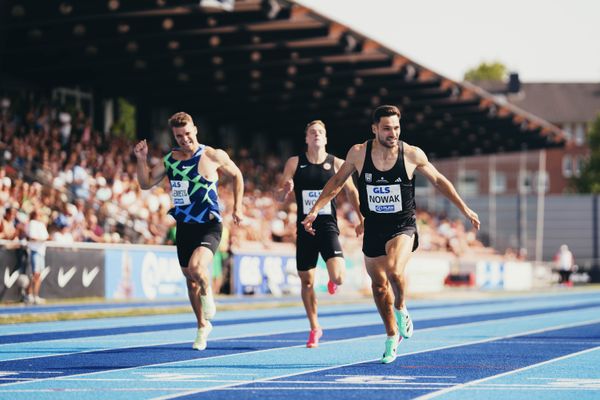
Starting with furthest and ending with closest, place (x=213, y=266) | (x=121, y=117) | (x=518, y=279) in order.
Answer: (x=518, y=279) → (x=121, y=117) → (x=213, y=266)

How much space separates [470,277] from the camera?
146 ft

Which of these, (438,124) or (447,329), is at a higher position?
(438,124)

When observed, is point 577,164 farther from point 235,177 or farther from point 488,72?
point 235,177

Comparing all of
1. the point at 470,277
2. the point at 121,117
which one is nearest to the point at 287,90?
the point at 121,117

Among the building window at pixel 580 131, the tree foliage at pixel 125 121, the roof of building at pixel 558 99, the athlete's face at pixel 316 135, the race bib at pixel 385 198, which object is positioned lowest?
the race bib at pixel 385 198

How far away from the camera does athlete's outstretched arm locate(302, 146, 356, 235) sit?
A: 10.9 m

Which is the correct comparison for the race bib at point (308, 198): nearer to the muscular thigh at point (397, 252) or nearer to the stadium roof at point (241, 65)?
the muscular thigh at point (397, 252)

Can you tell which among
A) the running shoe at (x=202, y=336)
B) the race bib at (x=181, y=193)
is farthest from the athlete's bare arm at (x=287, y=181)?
the running shoe at (x=202, y=336)

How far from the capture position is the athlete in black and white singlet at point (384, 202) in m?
10.6

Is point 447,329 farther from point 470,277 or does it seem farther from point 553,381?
point 470,277

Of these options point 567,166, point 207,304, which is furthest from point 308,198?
point 567,166

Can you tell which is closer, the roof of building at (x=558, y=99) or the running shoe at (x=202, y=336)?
the running shoe at (x=202, y=336)

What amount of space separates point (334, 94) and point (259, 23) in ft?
46.0

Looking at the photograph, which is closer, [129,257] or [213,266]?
[129,257]
